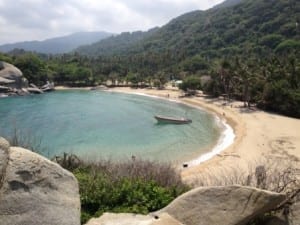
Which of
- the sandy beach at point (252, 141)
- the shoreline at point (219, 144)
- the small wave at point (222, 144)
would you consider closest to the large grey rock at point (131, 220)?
the sandy beach at point (252, 141)

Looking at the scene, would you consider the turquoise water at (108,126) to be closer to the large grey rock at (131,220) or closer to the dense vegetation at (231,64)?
the dense vegetation at (231,64)

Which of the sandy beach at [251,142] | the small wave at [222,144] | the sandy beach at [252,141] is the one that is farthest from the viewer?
the small wave at [222,144]

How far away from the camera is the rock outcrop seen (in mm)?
8242

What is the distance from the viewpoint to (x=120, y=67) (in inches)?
4975

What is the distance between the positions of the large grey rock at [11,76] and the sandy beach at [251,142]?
180 feet

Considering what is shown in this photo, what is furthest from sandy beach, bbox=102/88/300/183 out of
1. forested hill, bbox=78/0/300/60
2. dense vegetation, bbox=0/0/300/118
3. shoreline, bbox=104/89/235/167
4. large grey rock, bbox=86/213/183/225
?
forested hill, bbox=78/0/300/60

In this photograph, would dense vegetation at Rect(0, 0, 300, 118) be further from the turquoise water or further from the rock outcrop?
the rock outcrop

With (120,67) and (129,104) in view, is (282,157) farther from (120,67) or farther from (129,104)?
(120,67)

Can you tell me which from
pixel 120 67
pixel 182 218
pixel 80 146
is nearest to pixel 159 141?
pixel 80 146

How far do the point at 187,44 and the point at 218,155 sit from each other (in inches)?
5846

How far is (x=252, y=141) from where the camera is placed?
45156 millimetres

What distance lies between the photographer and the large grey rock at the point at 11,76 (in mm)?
101188

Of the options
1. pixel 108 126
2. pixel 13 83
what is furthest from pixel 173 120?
pixel 13 83

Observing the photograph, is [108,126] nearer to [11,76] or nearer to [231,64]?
[231,64]
